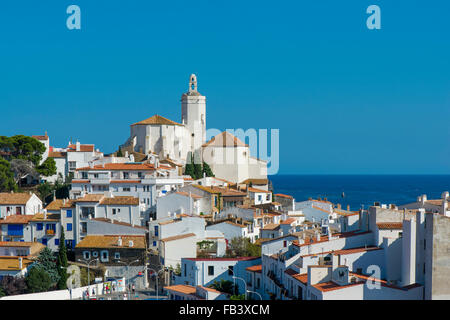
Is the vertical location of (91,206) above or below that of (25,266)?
above

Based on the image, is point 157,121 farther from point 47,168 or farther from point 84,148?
point 47,168

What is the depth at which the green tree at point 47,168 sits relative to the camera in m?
57.6

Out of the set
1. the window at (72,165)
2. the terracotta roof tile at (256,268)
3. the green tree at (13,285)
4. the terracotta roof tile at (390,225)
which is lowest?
the green tree at (13,285)

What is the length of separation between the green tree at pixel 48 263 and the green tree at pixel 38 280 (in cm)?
38

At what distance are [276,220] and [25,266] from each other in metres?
16.7

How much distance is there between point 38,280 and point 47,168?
22285 millimetres

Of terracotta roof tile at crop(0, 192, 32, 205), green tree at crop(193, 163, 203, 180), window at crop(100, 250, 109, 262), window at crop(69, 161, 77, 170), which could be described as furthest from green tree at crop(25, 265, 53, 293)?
green tree at crop(193, 163, 203, 180)

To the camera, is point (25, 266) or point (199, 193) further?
point (199, 193)

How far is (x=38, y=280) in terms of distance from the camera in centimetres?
3725

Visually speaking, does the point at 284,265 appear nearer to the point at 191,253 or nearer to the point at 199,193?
the point at 191,253

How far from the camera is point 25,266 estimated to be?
129 ft

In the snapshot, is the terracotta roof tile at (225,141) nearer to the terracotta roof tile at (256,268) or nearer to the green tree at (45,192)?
the green tree at (45,192)

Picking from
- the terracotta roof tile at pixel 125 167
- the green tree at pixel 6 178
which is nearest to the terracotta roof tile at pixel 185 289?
the terracotta roof tile at pixel 125 167
